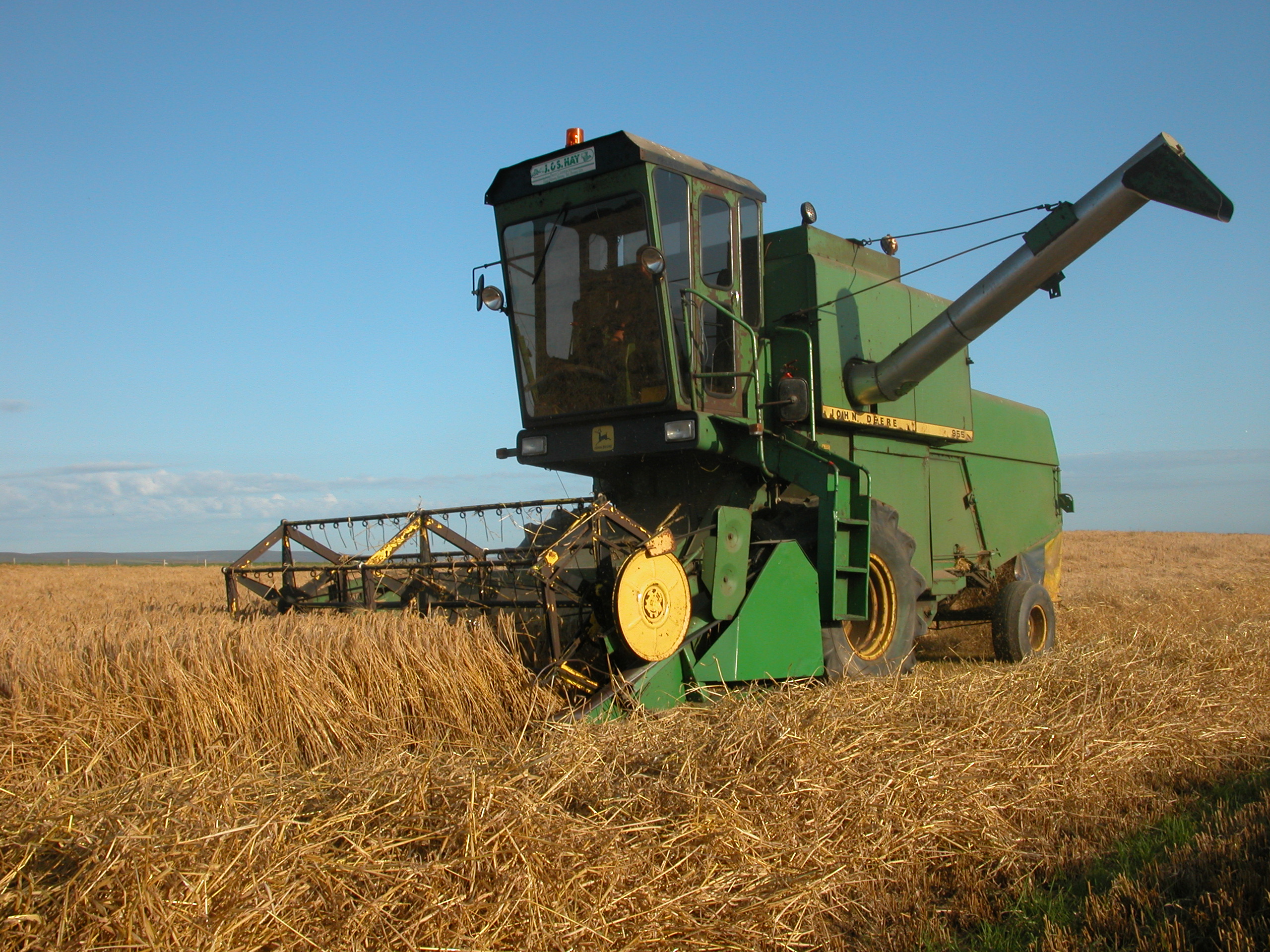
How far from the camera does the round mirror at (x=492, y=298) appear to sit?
666 centimetres

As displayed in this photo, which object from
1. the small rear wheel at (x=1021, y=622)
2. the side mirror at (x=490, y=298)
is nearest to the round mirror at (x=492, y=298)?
the side mirror at (x=490, y=298)

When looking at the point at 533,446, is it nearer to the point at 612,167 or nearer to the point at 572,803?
the point at 612,167

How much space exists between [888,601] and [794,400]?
4.91ft

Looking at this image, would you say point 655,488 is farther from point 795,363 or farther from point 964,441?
point 964,441

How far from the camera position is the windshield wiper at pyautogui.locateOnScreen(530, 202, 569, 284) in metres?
6.29

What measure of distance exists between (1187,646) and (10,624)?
7.63m

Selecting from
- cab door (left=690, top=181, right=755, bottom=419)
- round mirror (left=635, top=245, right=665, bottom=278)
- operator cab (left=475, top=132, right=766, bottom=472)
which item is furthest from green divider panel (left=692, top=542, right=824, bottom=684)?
round mirror (left=635, top=245, right=665, bottom=278)

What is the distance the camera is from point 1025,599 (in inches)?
334

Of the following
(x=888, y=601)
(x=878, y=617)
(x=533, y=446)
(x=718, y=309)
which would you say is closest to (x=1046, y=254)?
(x=718, y=309)

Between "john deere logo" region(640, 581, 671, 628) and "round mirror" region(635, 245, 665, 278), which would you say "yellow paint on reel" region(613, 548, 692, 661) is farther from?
"round mirror" region(635, 245, 665, 278)

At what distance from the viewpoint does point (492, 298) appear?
6.66 m

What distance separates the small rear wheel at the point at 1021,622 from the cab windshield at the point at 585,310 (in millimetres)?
3950

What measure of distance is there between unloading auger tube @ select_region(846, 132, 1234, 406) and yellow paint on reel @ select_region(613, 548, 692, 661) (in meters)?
2.67

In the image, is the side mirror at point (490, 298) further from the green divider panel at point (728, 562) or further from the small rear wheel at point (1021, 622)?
the small rear wheel at point (1021, 622)
